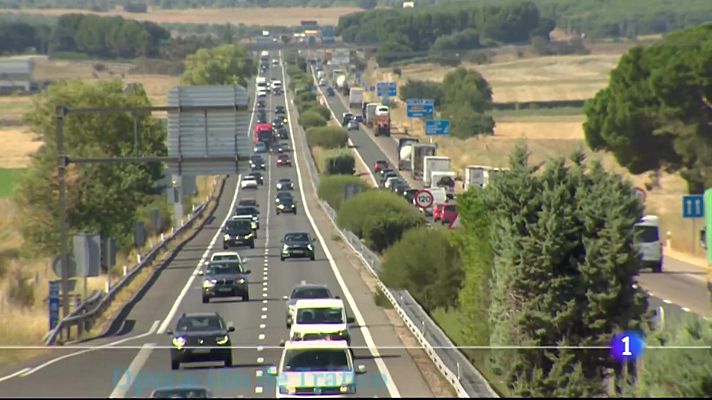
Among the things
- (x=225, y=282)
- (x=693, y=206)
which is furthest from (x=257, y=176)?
(x=225, y=282)

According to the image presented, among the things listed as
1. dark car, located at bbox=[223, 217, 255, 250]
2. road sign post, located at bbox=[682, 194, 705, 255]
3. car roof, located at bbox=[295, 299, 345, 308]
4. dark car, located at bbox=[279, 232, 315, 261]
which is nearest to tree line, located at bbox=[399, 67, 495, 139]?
dark car, located at bbox=[223, 217, 255, 250]

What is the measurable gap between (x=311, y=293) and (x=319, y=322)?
6485mm

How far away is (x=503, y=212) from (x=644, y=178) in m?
78.5

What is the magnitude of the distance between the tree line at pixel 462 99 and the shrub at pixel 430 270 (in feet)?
361

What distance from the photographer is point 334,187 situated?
96375mm

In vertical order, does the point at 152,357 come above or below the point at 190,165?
below

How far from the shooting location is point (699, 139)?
3083 inches

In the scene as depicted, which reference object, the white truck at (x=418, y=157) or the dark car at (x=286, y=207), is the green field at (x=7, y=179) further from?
the white truck at (x=418, y=157)

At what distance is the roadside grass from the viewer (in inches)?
1140

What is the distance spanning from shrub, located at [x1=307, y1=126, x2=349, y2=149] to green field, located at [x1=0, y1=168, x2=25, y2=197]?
28185 millimetres

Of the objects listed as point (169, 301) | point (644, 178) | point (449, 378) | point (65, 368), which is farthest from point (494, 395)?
point (644, 178)

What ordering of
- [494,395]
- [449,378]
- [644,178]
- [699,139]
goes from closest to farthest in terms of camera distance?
[494,395]
[449,378]
[699,139]
[644,178]

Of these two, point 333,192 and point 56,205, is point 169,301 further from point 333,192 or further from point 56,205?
point 333,192

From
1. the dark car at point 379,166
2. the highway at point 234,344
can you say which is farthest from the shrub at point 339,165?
the highway at point 234,344
